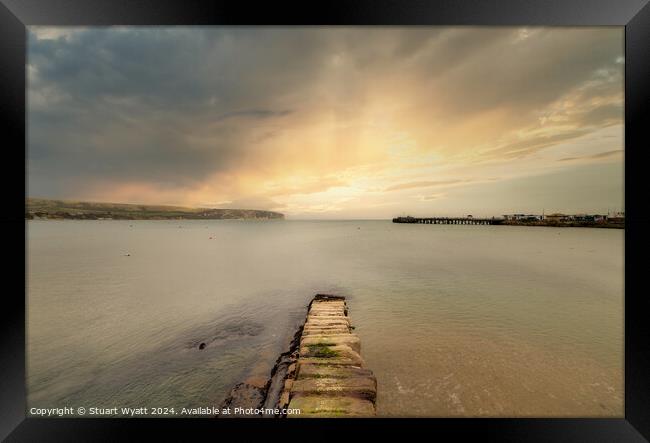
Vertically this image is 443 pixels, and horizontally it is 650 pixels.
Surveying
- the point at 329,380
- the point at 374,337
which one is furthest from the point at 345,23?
the point at 374,337

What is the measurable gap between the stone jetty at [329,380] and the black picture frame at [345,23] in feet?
4.12

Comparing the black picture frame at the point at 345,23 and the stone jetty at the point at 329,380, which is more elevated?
the black picture frame at the point at 345,23

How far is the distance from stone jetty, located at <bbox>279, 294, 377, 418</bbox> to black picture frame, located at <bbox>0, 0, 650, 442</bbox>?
49.4 inches

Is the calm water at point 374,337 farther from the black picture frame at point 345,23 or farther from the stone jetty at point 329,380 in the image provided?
the black picture frame at point 345,23

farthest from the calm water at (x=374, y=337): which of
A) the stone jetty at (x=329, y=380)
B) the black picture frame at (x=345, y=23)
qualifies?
the black picture frame at (x=345, y=23)

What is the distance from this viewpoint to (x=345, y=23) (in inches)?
94.7

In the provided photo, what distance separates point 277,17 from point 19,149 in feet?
9.84

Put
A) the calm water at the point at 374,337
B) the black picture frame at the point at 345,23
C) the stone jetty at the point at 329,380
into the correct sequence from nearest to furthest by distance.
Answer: the black picture frame at the point at 345,23
the stone jetty at the point at 329,380
the calm water at the point at 374,337

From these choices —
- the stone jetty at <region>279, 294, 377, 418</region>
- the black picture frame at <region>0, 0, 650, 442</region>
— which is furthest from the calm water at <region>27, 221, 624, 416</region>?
the black picture frame at <region>0, 0, 650, 442</region>

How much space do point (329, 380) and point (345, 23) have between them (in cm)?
487

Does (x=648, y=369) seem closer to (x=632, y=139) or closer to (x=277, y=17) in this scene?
(x=632, y=139)

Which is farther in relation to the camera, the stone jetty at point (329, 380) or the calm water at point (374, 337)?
the calm water at point (374, 337)

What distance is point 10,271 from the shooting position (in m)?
2.27

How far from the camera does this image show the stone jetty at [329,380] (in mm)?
3264
